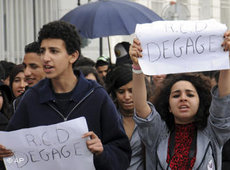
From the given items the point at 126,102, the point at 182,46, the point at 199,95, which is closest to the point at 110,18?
the point at 126,102

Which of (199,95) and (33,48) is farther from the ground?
(33,48)

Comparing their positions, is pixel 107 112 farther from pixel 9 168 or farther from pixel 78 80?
pixel 9 168

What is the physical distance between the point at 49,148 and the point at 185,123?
3.26ft

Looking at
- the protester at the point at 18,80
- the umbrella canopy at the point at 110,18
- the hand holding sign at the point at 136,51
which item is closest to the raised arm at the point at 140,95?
the hand holding sign at the point at 136,51

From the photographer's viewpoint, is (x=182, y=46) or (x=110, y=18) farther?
(x=110, y=18)

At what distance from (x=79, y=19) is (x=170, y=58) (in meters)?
4.46

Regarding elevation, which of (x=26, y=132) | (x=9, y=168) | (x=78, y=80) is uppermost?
(x=78, y=80)

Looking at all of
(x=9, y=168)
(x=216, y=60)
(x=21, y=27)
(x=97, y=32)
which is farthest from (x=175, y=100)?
(x=21, y=27)

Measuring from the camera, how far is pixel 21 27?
39.5ft

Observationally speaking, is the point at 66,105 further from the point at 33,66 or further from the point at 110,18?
the point at 110,18

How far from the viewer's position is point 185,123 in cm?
379

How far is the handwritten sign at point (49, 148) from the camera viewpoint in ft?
10.8

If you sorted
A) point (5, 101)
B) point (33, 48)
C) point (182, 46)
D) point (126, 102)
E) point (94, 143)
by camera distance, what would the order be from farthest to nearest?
point (33, 48), point (5, 101), point (126, 102), point (182, 46), point (94, 143)

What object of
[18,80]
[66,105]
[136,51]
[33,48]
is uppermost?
[136,51]
